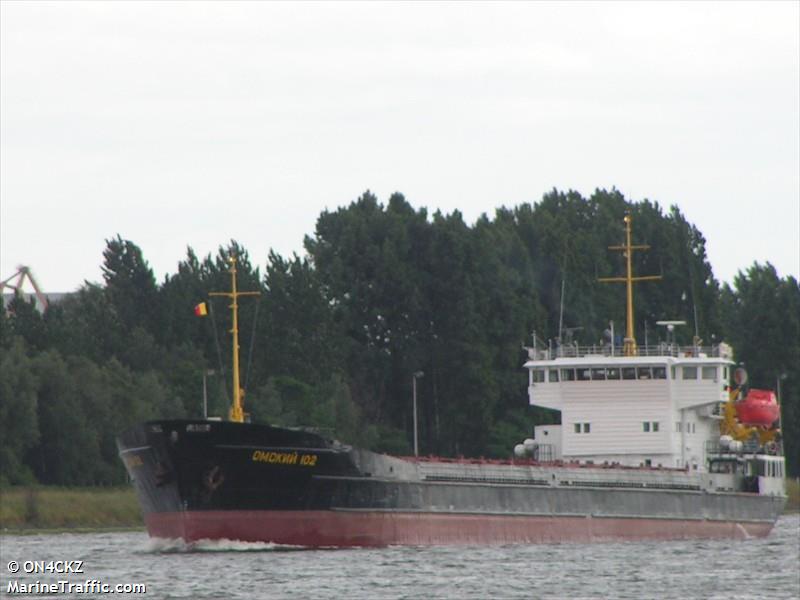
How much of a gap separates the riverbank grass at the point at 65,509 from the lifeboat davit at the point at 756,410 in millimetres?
24998

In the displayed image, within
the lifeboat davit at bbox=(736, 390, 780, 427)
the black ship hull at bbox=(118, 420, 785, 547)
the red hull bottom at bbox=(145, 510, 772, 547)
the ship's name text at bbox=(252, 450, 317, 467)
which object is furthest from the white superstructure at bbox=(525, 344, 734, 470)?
the ship's name text at bbox=(252, 450, 317, 467)

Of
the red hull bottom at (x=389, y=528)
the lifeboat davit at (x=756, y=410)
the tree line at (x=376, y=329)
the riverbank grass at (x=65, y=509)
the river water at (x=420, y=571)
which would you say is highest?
the tree line at (x=376, y=329)

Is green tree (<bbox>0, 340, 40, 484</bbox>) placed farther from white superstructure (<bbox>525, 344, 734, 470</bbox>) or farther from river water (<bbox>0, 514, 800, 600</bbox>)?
white superstructure (<bbox>525, 344, 734, 470</bbox>)

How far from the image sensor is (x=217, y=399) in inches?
3979

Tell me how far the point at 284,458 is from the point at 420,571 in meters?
8.26

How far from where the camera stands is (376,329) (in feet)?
369

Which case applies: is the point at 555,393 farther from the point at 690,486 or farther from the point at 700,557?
the point at 700,557

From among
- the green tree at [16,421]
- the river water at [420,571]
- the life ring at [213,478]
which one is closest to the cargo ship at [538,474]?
the life ring at [213,478]

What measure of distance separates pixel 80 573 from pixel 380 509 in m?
12.0

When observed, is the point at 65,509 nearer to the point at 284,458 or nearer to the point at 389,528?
the point at 389,528

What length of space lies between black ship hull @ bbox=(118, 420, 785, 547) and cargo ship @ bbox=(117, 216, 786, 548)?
4 centimetres

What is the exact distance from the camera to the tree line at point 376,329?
94125 mm

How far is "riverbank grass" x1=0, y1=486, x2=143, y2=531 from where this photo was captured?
266 ft

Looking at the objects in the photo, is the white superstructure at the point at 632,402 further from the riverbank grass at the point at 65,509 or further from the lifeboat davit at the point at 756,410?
the riverbank grass at the point at 65,509
